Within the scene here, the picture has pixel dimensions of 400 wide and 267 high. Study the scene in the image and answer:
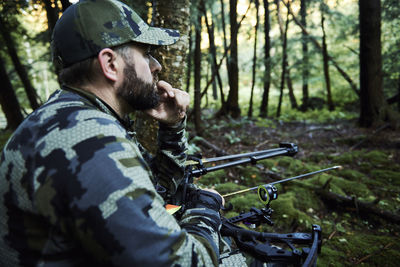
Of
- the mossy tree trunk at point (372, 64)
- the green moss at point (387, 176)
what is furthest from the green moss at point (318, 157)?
the mossy tree trunk at point (372, 64)

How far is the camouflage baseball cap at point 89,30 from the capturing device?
1449mm

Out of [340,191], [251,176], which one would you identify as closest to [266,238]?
[251,176]

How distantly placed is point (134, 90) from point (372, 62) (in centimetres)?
1022

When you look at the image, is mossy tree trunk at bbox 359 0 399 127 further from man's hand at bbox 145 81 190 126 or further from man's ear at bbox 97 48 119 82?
man's ear at bbox 97 48 119 82

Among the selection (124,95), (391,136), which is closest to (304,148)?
(391,136)

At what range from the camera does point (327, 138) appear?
9.01 m

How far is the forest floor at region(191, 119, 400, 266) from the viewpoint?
3330 mm

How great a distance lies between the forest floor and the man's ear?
3038 mm

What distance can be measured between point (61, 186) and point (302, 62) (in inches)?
640

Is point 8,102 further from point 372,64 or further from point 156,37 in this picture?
point 372,64

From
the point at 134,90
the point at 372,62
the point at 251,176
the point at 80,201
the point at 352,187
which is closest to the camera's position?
the point at 80,201

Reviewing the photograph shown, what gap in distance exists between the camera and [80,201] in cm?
97

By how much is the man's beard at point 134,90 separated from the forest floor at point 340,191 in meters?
Answer: 2.72

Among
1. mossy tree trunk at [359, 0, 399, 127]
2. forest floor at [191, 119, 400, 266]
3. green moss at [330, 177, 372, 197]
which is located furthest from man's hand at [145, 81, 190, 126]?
mossy tree trunk at [359, 0, 399, 127]
